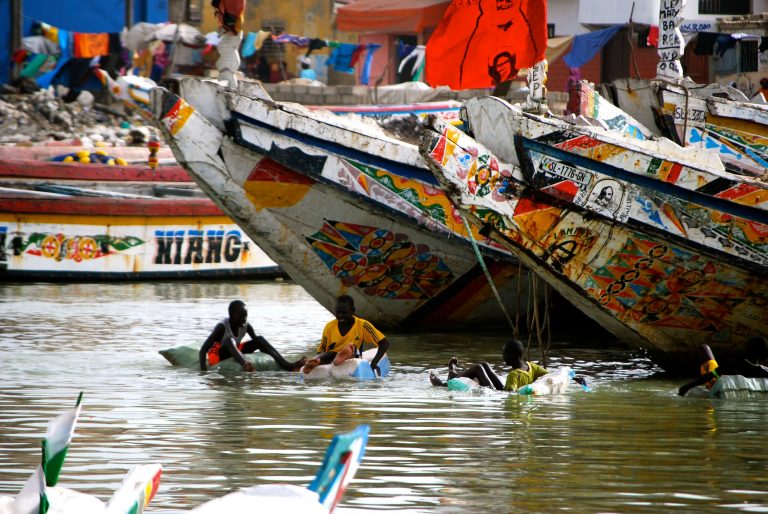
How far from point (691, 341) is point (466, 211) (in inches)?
89.1

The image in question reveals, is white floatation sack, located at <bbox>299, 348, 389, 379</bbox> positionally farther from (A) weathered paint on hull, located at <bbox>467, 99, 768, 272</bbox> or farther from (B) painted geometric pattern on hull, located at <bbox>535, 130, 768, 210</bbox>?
(B) painted geometric pattern on hull, located at <bbox>535, 130, 768, 210</bbox>

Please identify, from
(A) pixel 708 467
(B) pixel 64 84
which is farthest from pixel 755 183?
(B) pixel 64 84

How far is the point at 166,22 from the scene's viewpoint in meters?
33.1

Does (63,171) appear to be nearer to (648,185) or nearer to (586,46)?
(648,185)

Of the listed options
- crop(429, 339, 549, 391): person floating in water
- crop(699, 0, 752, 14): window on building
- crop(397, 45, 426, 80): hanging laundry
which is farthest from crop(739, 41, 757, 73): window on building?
crop(429, 339, 549, 391): person floating in water

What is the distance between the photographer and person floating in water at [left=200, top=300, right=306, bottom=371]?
11477 millimetres

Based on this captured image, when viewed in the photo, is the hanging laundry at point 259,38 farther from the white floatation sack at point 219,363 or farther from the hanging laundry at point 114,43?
the white floatation sack at point 219,363

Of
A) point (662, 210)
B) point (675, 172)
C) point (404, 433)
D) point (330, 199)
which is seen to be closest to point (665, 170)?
point (675, 172)

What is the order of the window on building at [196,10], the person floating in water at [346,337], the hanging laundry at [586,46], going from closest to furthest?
the person floating in water at [346,337], the hanging laundry at [586,46], the window on building at [196,10]

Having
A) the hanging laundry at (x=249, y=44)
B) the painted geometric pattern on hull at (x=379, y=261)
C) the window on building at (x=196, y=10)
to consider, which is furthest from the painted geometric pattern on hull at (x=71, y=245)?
the window on building at (x=196, y=10)

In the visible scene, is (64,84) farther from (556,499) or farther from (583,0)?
(556,499)

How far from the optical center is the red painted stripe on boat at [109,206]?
19.1 m

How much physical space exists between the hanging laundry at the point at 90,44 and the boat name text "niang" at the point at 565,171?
22031mm

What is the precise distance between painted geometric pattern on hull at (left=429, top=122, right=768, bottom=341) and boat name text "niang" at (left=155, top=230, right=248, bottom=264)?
9983 mm
